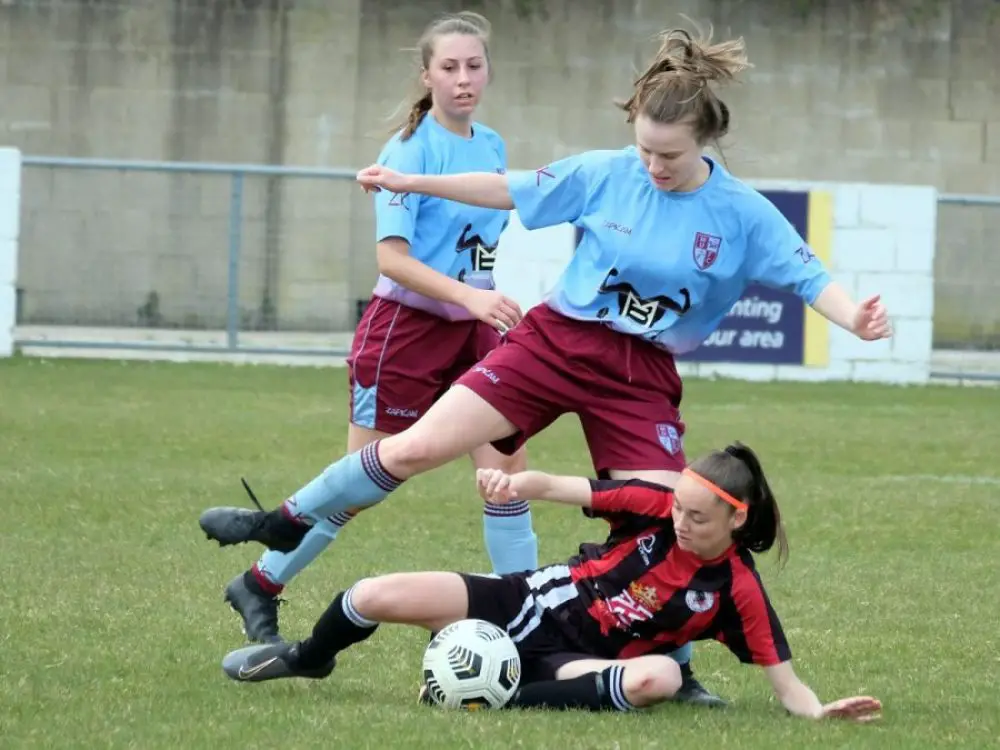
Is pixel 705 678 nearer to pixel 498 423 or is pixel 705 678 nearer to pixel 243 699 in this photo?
pixel 498 423

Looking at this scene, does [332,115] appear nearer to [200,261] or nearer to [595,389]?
[200,261]

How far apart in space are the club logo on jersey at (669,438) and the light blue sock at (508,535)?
A: 87 centimetres

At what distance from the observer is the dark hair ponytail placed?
17.2 ft

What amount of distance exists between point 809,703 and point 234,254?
13.7 metres

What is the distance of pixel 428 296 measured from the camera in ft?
20.5

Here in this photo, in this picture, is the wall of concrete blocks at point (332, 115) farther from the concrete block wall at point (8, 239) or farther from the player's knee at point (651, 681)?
the player's knee at point (651, 681)

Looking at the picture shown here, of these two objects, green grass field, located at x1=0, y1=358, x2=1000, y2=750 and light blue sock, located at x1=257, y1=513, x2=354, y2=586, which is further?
light blue sock, located at x1=257, y1=513, x2=354, y2=586

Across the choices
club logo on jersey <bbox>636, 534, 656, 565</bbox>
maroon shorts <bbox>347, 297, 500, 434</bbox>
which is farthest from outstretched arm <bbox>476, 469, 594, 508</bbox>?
maroon shorts <bbox>347, 297, 500, 434</bbox>

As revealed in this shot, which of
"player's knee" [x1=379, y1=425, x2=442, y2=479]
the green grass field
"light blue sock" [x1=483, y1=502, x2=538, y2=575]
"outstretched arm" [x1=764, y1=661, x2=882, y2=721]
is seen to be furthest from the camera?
"light blue sock" [x1=483, y1=502, x2=538, y2=575]

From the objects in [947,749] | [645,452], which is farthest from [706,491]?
[947,749]

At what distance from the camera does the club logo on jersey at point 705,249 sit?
5645mm

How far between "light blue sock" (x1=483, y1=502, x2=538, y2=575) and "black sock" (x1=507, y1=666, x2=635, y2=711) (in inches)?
47.0

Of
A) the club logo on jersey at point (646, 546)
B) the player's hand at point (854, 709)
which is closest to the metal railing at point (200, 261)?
the club logo on jersey at point (646, 546)

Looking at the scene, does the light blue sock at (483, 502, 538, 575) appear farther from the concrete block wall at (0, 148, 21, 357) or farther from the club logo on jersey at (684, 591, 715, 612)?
the concrete block wall at (0, 148, 21, 357)
